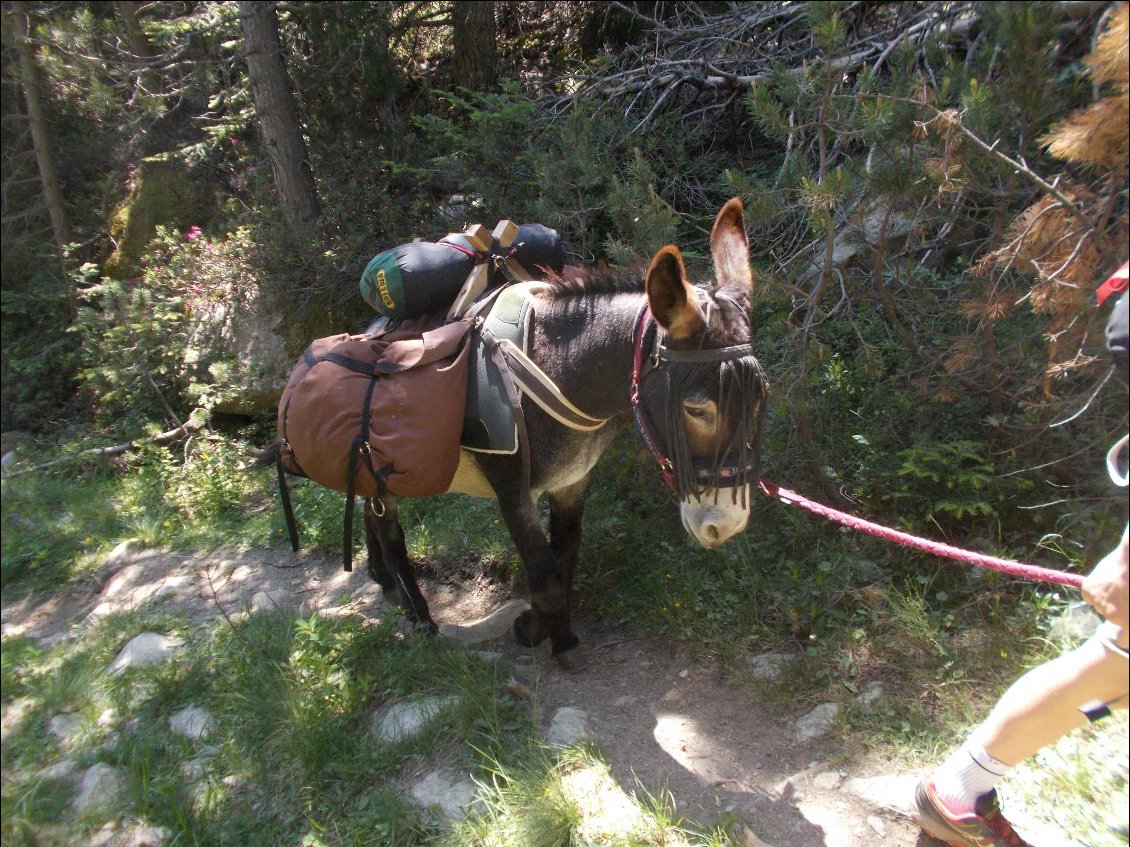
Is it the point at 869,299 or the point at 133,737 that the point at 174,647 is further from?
the point at 869,299

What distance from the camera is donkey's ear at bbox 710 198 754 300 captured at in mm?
2721

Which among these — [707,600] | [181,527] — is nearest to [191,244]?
[181,527]

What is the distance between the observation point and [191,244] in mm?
7781

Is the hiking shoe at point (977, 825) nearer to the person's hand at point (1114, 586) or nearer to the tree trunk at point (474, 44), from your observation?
the person's hand at point (1114, 586)

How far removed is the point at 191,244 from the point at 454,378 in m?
6.23

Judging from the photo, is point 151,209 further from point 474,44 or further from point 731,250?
point 731,250

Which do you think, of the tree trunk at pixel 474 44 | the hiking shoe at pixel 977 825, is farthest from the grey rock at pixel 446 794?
the tree trunk at pixel 474 44

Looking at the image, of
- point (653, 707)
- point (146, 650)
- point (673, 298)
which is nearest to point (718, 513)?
point (673, 298)

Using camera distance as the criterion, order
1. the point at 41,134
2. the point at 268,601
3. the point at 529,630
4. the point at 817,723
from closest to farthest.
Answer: the point at 817,723
the point at 529,630
the point at 268,601
the point at 41,134

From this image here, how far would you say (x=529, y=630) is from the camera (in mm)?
3723

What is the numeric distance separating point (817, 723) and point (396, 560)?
89.8 inches

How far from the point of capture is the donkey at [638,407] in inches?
96.8

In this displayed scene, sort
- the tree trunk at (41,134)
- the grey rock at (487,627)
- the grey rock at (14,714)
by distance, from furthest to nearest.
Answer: the tree trunk at (41,134) < the grey rock at (487,627) < the grey rock at (14,714)

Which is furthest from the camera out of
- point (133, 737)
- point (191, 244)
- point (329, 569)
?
point (191, 244)
